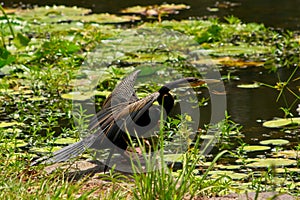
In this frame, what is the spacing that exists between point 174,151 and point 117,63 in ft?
9.51

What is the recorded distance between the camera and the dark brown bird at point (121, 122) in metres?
4.54

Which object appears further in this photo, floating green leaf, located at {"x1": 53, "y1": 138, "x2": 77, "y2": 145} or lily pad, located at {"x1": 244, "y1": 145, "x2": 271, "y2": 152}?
floating green leaf, located at {"x1": 53, "y1": 138, "x2": 77, "y2": 145}

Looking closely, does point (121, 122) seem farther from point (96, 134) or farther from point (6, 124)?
point (6, 124)

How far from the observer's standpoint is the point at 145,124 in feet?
15.2

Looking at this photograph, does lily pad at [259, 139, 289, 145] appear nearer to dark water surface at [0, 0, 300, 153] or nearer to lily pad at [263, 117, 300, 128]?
dark water surface at [0, 0, 300, 153]

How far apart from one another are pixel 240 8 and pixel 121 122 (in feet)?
21.7

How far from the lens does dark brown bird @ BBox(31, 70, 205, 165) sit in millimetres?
4539

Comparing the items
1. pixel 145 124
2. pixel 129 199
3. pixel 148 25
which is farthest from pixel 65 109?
pixel 148 25

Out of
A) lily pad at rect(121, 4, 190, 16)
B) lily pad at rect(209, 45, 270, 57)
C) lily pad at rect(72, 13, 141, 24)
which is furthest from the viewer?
lily pad at rect(121, 4, 190, 16)

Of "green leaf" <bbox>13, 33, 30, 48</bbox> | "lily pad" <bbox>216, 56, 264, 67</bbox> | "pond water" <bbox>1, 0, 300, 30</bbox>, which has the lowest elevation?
"lily pad" <bbox>216, 56, 264, 67</bbox>

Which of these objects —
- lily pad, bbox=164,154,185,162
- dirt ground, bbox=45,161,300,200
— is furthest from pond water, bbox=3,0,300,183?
dirt ground, bbox=45,161,300,200

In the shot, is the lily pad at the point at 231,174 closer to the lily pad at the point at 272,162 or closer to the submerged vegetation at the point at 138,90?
the submerged vegetation at the point at 138,90

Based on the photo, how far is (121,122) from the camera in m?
4.56

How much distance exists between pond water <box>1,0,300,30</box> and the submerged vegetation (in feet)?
1.71
